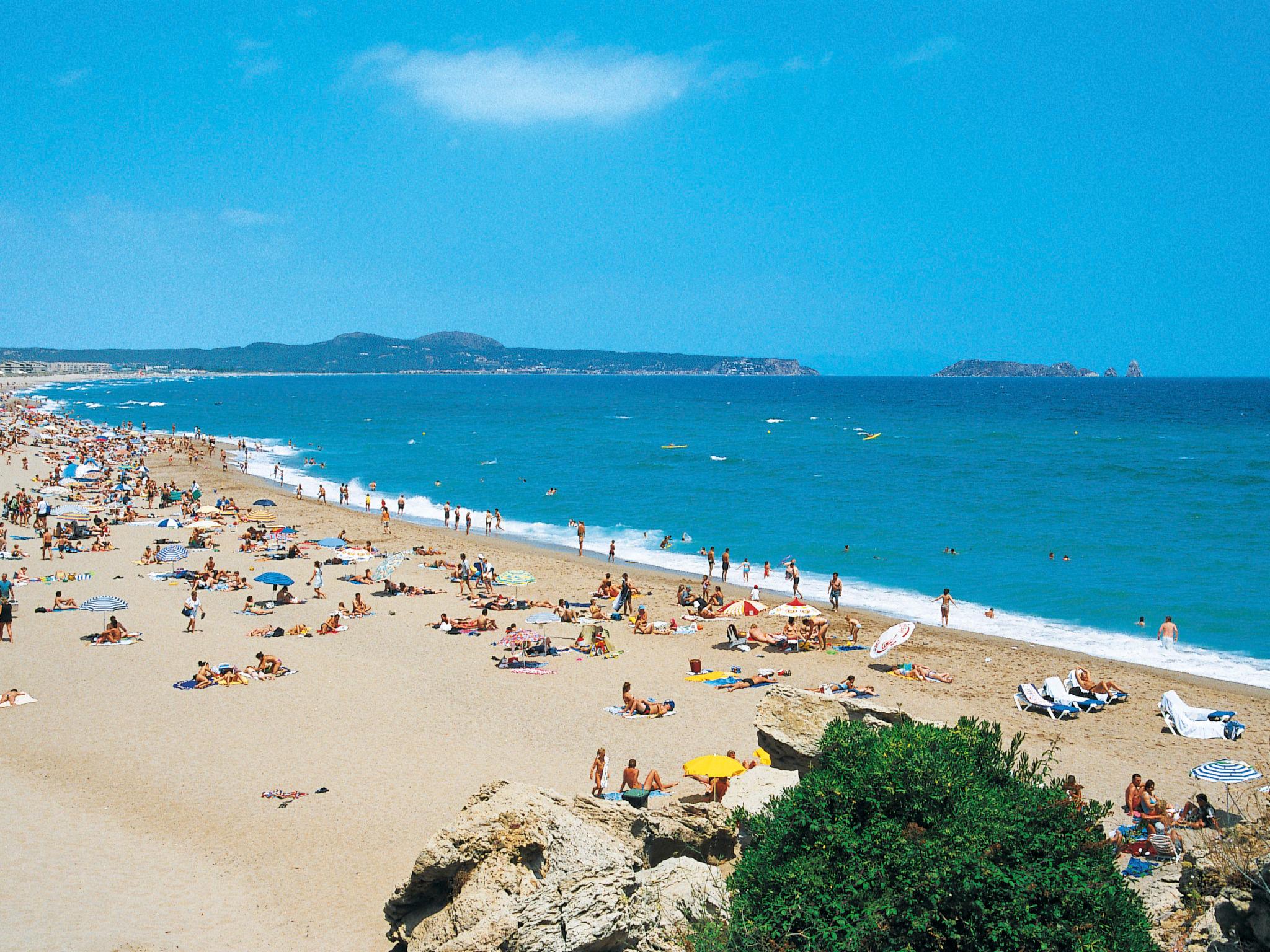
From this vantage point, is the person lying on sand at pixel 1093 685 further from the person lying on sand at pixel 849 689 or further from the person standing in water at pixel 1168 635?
the person standing in water at pixel 1168 635

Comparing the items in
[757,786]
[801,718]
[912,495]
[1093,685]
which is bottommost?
[1093,685]

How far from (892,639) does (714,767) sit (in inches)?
350

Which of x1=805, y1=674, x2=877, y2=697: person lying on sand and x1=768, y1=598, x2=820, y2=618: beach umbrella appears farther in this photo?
x1=768, y1=598, x2=820, y2=618: beach umbrella

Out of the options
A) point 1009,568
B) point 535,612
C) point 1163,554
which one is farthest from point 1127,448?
point 535,612

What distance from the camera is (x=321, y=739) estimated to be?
47.7 feet

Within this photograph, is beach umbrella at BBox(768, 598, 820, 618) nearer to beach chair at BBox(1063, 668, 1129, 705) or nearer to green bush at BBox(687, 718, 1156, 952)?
beach chair at BBox(1063, 668, 1129, 705)

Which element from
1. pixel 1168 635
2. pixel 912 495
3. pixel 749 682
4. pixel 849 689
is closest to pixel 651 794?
pixel 749 682

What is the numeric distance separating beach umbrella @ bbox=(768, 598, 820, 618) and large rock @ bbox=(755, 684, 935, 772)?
1061 cm

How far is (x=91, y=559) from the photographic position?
1107 inches

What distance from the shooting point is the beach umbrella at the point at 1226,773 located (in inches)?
517

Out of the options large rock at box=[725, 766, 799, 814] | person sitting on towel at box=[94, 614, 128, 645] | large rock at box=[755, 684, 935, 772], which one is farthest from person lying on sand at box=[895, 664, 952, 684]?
person sitting on towel at box=[94, 614, 128, 645]

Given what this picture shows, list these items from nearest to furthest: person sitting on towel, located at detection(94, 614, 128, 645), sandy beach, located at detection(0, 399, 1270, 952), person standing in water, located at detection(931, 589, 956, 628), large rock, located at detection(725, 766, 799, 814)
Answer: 1. large rock, located at detection(725, 766, 799, 814)
2. sandy beach, located at detection(0, 399, 1270, 952)
3. person sitting on towel, located at detection(94, 614, 128, 645)
4. person standing in water, located at detection(931, 589, 956, 628)

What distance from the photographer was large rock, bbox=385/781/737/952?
21.9 ft

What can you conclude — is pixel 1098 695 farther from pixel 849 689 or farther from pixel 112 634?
pixel 112 634
